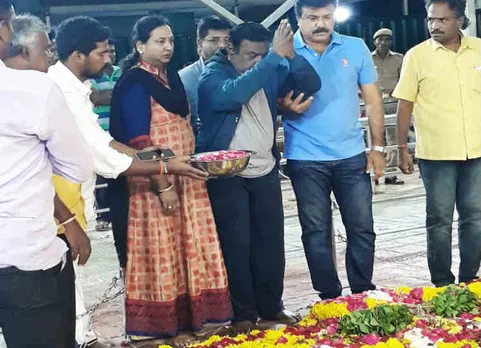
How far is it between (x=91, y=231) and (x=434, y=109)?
4578 mm

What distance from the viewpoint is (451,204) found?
4637 mm

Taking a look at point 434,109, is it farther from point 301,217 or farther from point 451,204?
point 301,217

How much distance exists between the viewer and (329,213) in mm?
4543

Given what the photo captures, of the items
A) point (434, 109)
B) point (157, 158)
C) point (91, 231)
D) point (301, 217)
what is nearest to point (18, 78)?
point (157, 158)

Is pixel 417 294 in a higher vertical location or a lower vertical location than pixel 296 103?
lower

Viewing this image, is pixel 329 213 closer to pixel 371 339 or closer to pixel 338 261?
pixel 371 339

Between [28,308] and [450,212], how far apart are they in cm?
299

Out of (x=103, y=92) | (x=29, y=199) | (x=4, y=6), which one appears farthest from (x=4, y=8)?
(x=103, y=92)

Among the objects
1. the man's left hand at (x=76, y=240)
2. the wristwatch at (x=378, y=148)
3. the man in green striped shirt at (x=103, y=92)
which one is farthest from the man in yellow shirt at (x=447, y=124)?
the man's left hand at (x=76, y=240)

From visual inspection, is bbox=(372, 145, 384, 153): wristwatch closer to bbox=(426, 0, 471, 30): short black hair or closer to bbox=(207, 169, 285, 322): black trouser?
bbox=(207, 169, 285, 322): black trouser

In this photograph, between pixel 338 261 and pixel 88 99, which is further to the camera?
pixel 338 261

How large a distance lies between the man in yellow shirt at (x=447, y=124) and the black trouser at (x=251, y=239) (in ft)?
3.31

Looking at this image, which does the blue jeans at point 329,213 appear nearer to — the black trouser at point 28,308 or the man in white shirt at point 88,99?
the man in white shirt at point 88,99

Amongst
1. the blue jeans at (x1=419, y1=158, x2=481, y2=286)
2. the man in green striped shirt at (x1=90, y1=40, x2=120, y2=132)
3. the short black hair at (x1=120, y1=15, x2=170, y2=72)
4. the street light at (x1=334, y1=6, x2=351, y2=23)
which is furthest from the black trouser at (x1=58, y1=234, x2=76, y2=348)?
the street light at (x1=334, y1=6, x2=351, y2=23)
